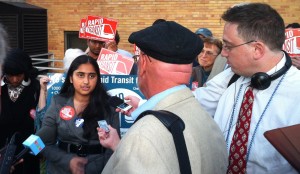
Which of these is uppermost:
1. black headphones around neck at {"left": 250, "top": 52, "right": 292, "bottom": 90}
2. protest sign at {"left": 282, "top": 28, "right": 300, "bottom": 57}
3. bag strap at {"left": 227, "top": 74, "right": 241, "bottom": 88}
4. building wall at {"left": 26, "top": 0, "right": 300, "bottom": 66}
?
building wall at {"left": 26, "top": 0, "right": 300, "bottom": 66}

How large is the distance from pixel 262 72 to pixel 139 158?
1245mm

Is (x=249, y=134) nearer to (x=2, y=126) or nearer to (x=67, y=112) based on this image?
(x=67, y=112)

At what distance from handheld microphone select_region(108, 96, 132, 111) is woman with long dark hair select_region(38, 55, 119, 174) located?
10 centimetres

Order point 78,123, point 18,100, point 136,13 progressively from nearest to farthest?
point 78,123
point 18,100
point 136,13

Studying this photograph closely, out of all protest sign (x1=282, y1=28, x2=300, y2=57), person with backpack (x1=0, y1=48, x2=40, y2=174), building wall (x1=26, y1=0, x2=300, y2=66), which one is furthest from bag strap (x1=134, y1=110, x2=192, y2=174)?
building wall (x1=26, y1=0, x2=300, y2=66)

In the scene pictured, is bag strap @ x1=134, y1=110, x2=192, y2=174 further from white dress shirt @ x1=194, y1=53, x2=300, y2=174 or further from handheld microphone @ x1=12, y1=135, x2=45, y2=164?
handheld microphone @ x1=12, y1=135, x2=45, y2=164

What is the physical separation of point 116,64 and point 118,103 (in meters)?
1.71

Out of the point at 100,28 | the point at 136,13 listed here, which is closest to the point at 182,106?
the point at 100,28

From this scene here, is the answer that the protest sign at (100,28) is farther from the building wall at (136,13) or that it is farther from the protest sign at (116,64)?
the building wall at (136,13)

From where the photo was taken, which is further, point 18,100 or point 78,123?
point 18,100

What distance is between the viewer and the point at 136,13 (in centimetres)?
1161

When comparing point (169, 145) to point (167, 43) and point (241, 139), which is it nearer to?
point (167, 43)

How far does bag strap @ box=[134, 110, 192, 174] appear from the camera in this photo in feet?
5.71

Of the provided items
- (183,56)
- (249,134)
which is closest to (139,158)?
(183,56)
